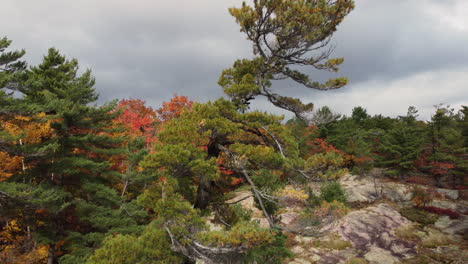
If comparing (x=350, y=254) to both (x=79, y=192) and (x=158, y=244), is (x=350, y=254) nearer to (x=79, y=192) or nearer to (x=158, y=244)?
(x=158, y=244)

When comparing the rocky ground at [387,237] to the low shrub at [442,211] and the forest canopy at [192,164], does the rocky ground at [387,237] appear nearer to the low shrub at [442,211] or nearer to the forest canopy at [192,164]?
the low shrub at [442,211]

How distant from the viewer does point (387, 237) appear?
1605 centimetres

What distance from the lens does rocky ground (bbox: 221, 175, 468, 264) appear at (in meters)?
13.9

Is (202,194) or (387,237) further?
(387,237)

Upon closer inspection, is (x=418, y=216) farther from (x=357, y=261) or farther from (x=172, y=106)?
(x=172, y=106)

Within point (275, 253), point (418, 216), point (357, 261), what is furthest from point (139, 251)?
point (418, 216)

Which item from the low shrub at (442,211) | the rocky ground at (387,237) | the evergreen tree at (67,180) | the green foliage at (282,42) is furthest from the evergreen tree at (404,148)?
the evergreen tree at (67,180)

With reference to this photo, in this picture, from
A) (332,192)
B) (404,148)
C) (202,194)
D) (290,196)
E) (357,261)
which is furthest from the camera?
(404,148)

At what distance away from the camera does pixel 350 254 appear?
563 inches

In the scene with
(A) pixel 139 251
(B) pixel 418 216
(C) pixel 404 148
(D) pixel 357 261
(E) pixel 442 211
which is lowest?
(D) pixel 357 261

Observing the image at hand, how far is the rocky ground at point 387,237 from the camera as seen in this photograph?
13.9 metres

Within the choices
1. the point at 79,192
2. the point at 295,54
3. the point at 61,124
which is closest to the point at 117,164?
the point at 79,192

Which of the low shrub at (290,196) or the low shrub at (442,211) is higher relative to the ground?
the low shrub at (290,196)

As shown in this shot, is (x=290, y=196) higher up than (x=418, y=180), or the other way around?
(x=290, y=196)
